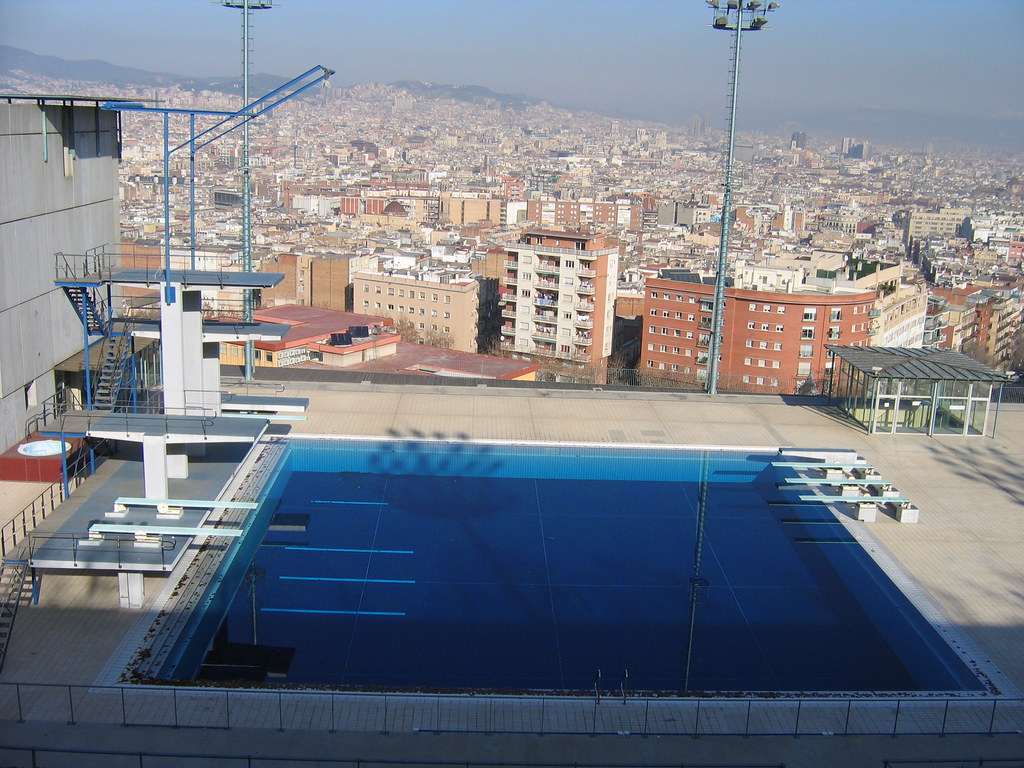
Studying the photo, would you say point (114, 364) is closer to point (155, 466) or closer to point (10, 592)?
point (155, 466)

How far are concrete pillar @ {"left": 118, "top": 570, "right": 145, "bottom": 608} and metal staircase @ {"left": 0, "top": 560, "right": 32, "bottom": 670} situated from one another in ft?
2.03

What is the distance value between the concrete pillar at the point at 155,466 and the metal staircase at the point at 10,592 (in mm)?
1069

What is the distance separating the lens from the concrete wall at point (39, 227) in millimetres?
8875

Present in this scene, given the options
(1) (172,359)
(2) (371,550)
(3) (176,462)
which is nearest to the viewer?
(1) (172,359)

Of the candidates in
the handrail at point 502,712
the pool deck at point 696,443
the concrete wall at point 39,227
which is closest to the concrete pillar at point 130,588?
the pool deck at point 696,443

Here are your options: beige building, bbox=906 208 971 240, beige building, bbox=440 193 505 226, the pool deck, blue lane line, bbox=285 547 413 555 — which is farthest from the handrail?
beige building, bbox=906 208 971 240

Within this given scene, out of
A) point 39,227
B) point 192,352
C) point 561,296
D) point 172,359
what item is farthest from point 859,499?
point 561,296

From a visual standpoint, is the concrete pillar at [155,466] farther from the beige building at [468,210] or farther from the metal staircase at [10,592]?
the beige building at [468,210]

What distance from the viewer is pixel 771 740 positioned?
19.2ft

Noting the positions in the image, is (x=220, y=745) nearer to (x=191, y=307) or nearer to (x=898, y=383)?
(x=191, y=307)

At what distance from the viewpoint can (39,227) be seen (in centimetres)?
940

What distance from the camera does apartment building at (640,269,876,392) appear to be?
2763 cm

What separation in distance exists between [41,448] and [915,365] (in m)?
9.21

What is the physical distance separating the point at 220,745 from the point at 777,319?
24.4m
